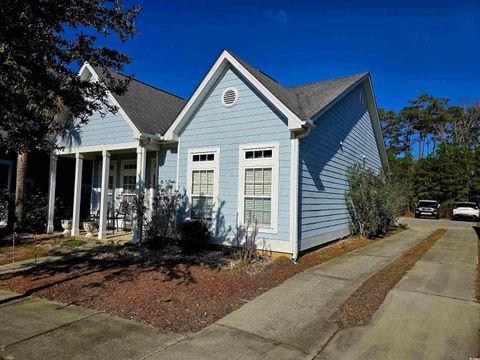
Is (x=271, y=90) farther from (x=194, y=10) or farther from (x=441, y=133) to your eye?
(x=441, y=133)

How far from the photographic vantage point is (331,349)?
12.0 feet

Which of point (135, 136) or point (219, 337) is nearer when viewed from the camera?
point (219, 337)

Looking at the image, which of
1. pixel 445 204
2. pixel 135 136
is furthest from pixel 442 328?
pixel 445 204

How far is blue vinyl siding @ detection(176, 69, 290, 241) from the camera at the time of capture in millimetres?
8156

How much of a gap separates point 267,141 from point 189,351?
5.96m

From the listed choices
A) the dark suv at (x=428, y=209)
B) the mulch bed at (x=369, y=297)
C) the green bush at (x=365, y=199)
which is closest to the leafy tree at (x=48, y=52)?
the mulch bed at (x=369, y=297)

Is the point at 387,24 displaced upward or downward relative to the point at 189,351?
upward

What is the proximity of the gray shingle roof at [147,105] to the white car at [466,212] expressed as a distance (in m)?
25.6

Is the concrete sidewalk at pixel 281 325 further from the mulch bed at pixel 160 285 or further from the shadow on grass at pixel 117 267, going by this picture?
the shadow on grass at pixel 117 267

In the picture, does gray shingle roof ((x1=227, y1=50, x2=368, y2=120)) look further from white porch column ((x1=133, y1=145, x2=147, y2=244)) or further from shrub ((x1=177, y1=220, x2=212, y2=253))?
white porch column ((x1=133, y1=145, x2=147, y2=244))

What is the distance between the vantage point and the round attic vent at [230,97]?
9.26 m

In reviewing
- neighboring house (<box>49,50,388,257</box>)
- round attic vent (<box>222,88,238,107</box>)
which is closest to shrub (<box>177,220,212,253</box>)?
neighboring house (<box>49,50,388,257</box>)

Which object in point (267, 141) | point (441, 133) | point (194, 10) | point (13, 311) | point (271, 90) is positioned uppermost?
point (441, 133)

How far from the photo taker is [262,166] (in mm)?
8547
